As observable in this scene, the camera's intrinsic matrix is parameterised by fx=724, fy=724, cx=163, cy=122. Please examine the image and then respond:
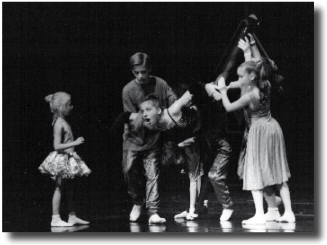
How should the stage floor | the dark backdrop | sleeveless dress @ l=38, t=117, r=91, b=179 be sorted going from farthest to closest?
the dark backdrop, sleeveless dress @ l=38, t=117, r=91, b=179, the stage floor

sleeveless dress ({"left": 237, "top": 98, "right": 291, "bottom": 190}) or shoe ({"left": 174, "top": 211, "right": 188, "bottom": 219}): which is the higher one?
sleeveless dress ({"left": 237, "top": 98, "right": 291, "bottom": 190})

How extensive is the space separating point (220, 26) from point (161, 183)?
104cm

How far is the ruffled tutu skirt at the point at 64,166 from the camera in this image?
Result: 14.3 feet

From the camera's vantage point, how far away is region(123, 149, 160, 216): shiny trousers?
4.37 m

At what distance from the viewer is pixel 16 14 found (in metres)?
4.52

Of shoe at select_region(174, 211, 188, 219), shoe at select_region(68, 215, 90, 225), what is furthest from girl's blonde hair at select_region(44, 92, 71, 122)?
shoe at select_region(174, 211, 188, 219)

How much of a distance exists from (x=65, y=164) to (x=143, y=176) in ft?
1.62

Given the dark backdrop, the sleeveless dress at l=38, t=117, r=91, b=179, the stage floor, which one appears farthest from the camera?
the dark backdrop

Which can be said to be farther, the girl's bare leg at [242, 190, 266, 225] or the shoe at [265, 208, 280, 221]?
the shoe at [265, 208, 280, 221]

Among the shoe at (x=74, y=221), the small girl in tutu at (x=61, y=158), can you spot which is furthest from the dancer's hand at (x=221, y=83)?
the shoe at (x=74, y=221)

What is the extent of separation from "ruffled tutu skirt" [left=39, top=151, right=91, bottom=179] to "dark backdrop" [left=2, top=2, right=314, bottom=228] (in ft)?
0.43

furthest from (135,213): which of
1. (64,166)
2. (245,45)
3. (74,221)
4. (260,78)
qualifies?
(245,45)

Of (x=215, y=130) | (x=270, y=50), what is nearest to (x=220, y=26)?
(x=270, y=50)

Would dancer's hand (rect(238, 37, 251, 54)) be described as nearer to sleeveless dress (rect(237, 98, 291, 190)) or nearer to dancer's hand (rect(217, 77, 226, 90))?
dancer's hand (rect(217, 77, 226, 90))
